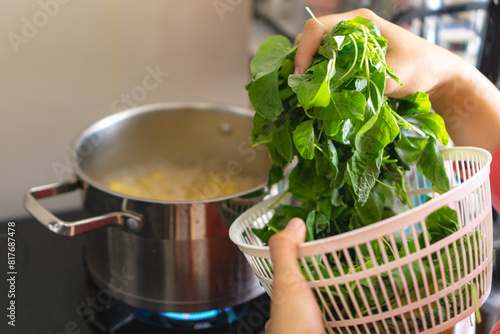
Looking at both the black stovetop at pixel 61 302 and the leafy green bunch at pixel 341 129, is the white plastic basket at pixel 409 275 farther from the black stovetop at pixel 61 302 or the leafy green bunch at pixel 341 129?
the black stovetop at pixel 61 302

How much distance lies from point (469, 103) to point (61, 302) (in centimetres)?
67

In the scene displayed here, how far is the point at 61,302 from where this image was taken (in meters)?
0.74

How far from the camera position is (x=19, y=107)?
1.00 metres

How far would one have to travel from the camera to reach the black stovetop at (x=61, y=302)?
0.69m

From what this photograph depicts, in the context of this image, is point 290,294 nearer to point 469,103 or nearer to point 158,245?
point 158,245

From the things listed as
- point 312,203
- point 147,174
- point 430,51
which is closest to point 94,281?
point 147,174

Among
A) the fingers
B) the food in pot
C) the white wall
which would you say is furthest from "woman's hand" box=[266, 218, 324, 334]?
the white wall

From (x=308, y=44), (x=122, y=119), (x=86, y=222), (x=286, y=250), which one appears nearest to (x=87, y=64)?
(x=122, y=119)

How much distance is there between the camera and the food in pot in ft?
2.99

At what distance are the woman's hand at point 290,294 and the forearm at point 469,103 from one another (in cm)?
34

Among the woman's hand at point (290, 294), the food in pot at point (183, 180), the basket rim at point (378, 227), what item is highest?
the basket rim at point (378, 227)

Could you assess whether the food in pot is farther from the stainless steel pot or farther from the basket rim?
the basket rim

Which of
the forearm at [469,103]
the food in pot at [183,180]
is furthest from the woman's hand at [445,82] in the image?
the food in pot at [183,180]

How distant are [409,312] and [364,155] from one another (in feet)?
0.54
